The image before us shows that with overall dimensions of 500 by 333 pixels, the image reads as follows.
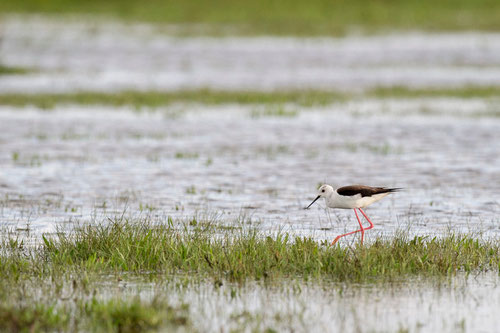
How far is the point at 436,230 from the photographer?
1284 cm

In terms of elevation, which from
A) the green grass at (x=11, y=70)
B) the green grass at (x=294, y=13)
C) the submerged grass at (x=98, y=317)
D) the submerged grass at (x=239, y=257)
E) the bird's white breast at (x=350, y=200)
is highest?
the green grass at (x=294, y=13)

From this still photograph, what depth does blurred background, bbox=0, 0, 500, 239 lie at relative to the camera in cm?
1502

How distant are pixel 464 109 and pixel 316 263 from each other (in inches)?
768

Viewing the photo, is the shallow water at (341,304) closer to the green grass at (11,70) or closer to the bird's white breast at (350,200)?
the bird's white breast at (350,200)

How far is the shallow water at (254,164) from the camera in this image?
46.5 ft

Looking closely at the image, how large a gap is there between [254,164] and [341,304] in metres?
10.4

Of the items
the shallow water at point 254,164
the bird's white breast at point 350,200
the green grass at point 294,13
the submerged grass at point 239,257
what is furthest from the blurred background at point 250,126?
the green grass at point 294,13

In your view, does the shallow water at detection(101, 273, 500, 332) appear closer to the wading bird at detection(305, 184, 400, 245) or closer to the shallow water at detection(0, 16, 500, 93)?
the wading bird at detection(305, 184, 400, 245)

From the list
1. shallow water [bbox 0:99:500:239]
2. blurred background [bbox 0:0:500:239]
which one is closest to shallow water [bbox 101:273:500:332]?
blurred background [bbox 0:0:500:239]

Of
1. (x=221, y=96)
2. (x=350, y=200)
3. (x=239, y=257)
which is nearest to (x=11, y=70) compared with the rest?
(x=221, y=96)

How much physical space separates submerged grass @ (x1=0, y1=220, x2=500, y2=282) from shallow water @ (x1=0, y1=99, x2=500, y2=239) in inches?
61.4

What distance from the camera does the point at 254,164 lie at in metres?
19.5

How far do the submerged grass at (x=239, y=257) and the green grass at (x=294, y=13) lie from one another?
54.0m

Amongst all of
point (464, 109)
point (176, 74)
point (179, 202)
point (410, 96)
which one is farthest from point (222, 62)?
point (179, 202)
